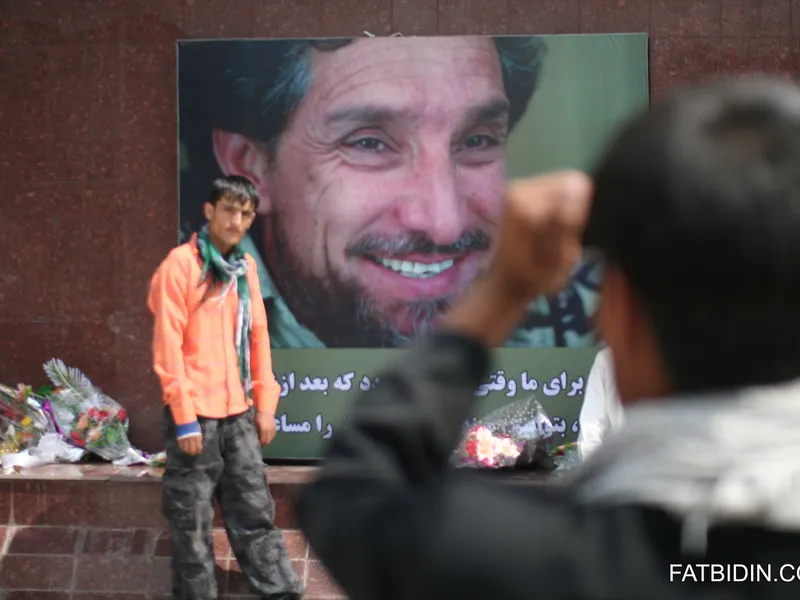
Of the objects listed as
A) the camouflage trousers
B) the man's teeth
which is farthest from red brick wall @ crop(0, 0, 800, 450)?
the camouflage trousers

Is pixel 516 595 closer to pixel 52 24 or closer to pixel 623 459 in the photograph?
pixel 623 459

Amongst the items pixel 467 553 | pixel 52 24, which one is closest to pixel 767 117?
pixel 467 553

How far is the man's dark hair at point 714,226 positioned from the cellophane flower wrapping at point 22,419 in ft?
16.6

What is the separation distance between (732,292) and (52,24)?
567 centimetres

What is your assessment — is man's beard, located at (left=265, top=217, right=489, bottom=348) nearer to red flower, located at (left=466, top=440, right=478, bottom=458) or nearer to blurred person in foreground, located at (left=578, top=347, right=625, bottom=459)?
red flower, located at (left=466, top=440, right=478, bottom=458)

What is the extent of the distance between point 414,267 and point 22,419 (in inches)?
86.9

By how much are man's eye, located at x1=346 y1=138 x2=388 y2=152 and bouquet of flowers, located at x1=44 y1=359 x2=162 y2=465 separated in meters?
1.90

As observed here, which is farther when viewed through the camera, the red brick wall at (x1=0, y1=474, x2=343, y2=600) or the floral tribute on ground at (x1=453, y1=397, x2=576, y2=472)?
the floral tribute on ground at (x1=453, y1=397, x2=576, y2=472)

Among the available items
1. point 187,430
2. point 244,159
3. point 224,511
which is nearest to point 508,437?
point 224,511

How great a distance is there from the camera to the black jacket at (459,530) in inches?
28.8

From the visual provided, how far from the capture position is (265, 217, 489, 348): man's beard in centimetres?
557

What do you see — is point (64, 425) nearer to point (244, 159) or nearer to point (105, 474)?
point (105, 474)

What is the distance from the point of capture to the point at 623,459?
2.53ft

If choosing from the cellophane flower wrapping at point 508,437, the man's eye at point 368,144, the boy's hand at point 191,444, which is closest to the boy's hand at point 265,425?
the boy's hand at point 191,444
